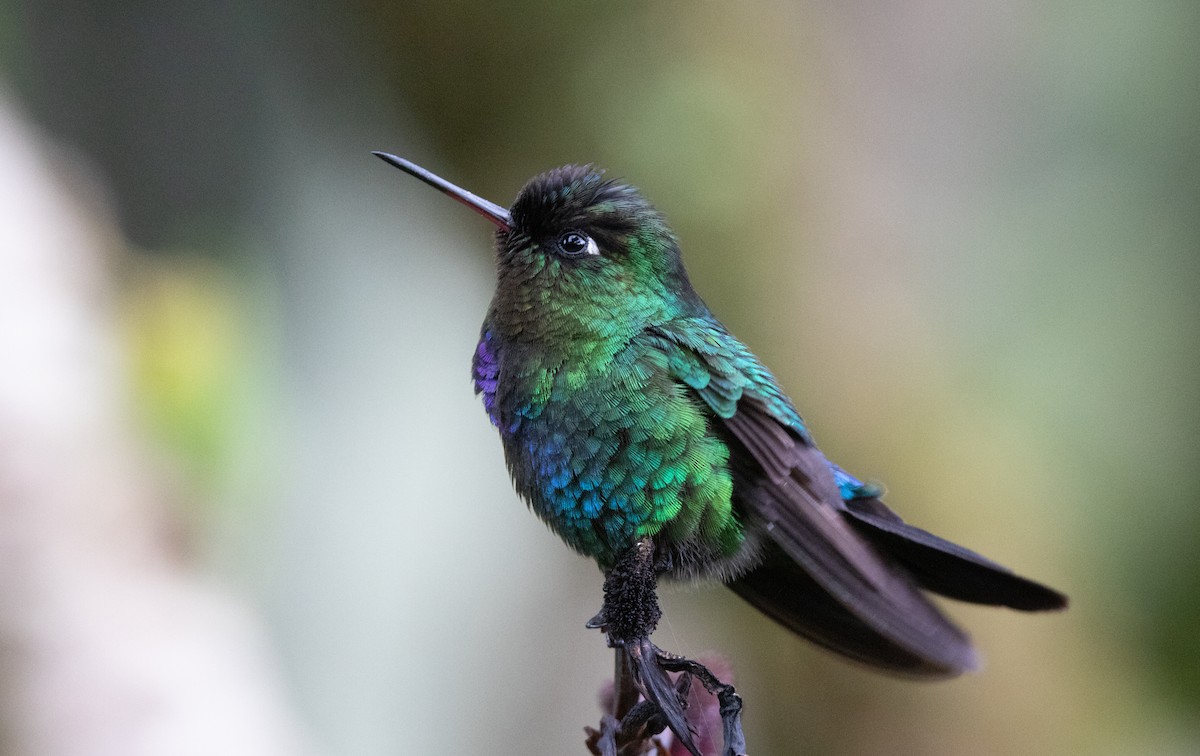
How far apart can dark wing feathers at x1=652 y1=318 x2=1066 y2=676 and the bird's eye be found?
0.11 meters

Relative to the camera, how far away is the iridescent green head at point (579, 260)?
902 millimetres

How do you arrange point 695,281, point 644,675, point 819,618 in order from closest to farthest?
point 644,675
point 819,618
point 695,281

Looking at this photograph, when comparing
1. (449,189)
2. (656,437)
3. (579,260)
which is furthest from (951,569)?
(449,189)

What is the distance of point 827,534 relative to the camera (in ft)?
2.77

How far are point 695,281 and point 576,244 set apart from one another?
1.36m

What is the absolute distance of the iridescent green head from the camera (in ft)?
2.96

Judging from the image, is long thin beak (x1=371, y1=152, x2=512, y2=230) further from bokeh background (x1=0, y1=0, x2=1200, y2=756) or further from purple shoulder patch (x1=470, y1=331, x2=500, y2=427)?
bokeh background (x1=0, y1=0, x2=1200, y2=756)

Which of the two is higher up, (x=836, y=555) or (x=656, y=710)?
(x=836, y=555)

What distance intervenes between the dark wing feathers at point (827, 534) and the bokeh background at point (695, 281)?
1356 mm

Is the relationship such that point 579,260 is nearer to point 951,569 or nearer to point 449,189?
point 449,189

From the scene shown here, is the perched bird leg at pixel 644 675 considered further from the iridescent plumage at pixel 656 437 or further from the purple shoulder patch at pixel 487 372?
the purple shoulder patch at pixel 487 372

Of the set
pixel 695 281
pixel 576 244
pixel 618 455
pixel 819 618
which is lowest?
pixel 819 618

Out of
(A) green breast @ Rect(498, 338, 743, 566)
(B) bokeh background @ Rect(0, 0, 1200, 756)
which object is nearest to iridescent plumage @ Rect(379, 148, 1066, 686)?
(A) green breast @ Rect(498, 338, 743, 566)

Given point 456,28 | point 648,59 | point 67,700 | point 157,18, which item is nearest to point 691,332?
point 648,59
